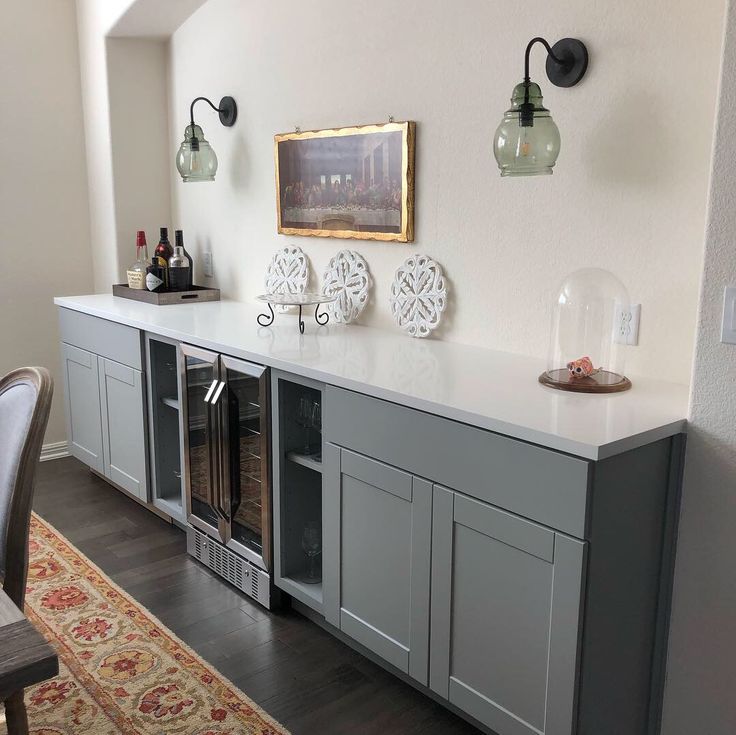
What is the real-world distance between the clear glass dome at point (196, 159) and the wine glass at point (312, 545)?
5.55 ft

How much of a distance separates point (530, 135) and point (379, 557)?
1.16 m

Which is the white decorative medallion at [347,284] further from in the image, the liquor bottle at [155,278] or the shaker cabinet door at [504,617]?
the shaker cabinet door at [504,617]

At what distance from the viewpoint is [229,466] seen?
104 inches

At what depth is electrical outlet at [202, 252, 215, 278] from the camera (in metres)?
3.78

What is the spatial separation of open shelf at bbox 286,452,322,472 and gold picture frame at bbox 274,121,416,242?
83 cm

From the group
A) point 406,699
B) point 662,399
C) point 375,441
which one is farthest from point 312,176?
Answer: point 406,699

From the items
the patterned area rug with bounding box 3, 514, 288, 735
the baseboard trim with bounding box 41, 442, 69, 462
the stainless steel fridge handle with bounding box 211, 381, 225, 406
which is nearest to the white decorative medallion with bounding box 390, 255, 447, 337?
the stainless steel fridge handle with bounding box 211, 381, 225, 406

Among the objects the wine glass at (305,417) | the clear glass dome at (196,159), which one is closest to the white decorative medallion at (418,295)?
the wine glass at (305,417)

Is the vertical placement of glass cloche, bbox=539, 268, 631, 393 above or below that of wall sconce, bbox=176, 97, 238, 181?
below

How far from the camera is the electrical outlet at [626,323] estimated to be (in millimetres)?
2088

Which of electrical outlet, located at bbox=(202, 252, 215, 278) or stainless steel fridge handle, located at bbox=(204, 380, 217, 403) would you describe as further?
electrical outlet, located at bbox=(202, 252, 215, 278)

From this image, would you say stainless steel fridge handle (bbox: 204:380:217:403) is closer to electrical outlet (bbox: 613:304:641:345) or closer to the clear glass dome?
the clear glass dome

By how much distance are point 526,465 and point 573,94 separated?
1084 mm

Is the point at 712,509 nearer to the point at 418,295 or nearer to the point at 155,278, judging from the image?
the point at 418,295
